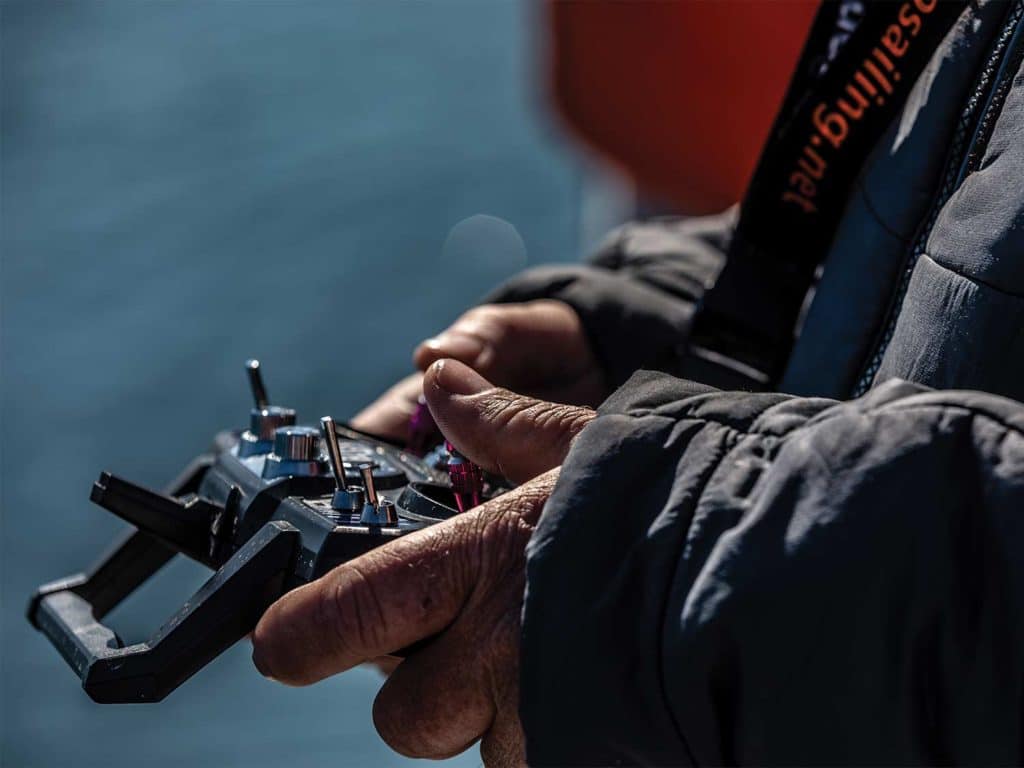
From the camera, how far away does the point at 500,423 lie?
59 centimetres

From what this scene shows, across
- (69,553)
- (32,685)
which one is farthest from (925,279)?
(69,553)

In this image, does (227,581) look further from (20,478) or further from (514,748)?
(20,478)

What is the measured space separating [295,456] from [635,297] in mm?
530

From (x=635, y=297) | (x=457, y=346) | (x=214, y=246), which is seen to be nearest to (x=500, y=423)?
(x=457, y=346)

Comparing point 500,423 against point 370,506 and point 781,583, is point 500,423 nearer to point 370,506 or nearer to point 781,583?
point 370,506

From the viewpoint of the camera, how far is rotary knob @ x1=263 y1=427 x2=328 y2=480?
2.06ft

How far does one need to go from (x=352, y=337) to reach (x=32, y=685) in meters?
1.02

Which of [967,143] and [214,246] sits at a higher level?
[967,143]

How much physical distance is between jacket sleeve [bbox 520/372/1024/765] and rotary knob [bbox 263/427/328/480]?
178 millimetres

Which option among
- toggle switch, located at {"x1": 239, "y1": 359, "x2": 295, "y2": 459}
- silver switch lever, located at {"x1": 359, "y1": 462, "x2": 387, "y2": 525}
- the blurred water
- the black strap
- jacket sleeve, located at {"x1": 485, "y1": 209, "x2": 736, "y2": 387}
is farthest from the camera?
the blurred water

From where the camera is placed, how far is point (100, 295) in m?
2.48

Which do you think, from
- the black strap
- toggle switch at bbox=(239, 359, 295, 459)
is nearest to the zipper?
the black strap

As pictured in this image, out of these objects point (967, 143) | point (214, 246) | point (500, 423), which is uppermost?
point (967, 143)

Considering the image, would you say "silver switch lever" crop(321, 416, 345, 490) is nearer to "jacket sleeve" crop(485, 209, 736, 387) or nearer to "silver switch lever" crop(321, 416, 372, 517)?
"silver switch lever" crop(321, 416, 372, 517)
